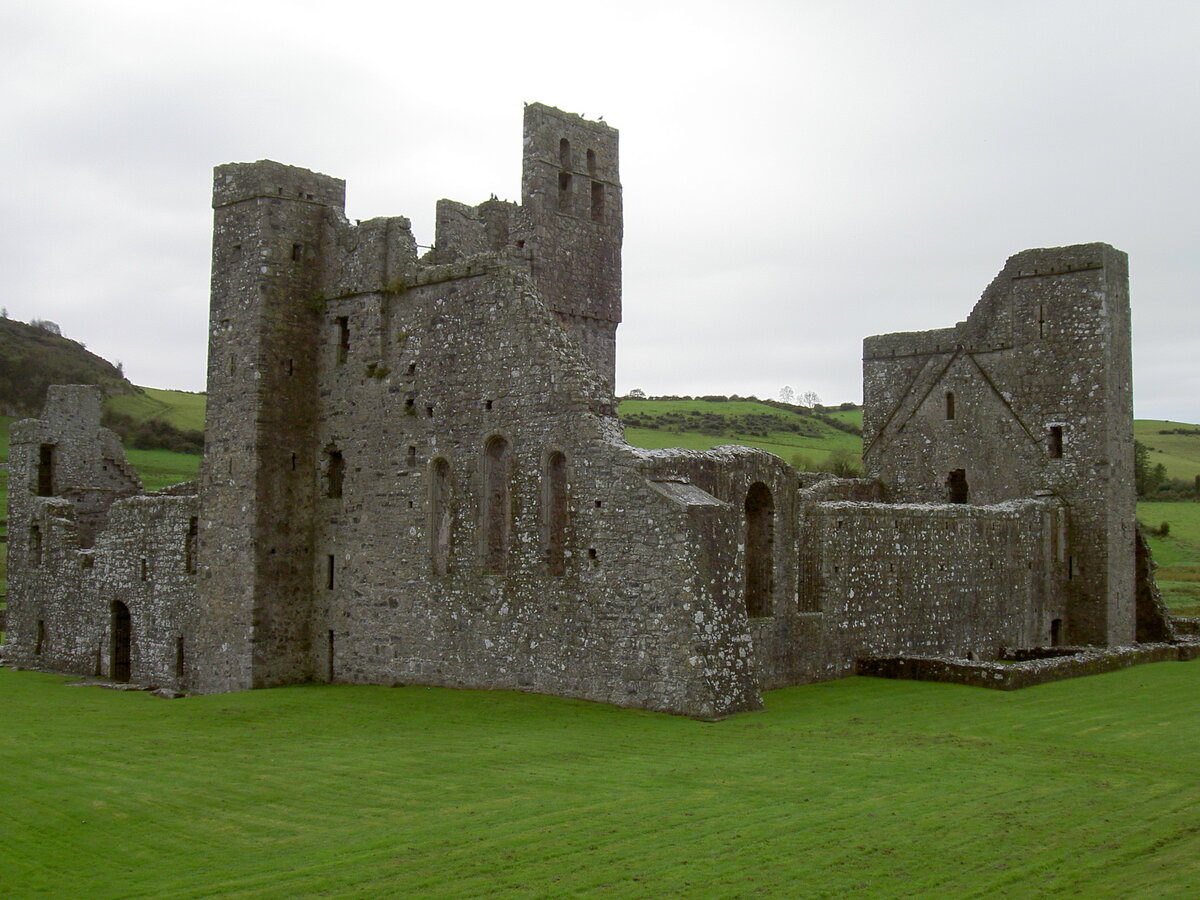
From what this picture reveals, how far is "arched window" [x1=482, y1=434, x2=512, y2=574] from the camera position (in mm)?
20891

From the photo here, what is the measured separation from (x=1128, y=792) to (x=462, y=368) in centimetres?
1268

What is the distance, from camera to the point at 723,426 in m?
75.3

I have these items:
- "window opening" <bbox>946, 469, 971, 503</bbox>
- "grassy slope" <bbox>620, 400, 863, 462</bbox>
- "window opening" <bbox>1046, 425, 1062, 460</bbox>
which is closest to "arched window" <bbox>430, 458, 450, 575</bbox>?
"window opening" <bbox>946, 469, 971, 503</bbox>

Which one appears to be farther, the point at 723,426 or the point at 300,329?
the point at 723,426

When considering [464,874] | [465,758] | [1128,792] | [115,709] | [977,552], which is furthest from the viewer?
[977,552]

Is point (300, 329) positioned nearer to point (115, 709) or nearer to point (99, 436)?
point (115, 709)

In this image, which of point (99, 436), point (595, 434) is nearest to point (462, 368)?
point (595, 434)

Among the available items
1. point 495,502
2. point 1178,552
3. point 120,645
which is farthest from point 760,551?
point 1178,552

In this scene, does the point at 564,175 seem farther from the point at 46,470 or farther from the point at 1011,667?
the point at 46,470

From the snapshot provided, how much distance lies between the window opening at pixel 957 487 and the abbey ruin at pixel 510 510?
163cm

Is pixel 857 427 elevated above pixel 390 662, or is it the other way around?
pixel 857 427

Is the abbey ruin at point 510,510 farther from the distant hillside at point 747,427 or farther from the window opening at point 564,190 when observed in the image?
the distant hillside at point 747,427

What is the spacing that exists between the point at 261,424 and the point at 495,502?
5.15 m

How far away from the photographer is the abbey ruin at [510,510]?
18875 mm
